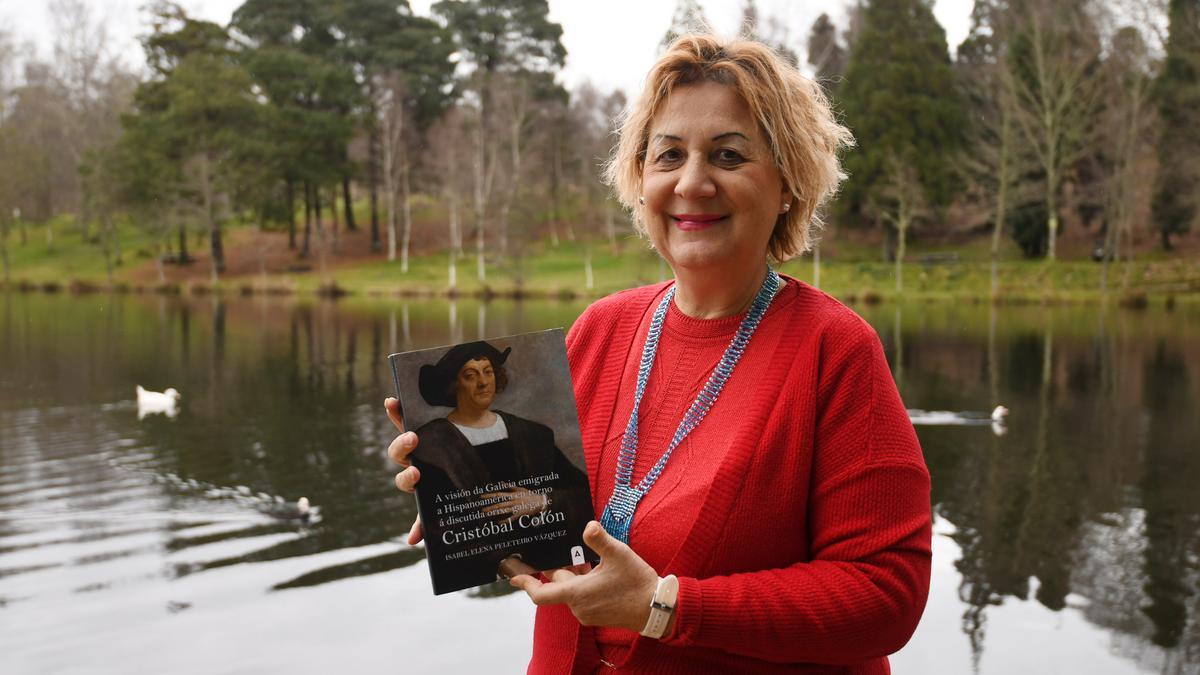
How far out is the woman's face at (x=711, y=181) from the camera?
5.95 feet

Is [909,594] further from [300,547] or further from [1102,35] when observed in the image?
[1102,35]

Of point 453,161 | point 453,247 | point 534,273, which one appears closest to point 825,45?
point 453,161

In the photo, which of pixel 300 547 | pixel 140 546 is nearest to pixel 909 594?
pixel 300 547

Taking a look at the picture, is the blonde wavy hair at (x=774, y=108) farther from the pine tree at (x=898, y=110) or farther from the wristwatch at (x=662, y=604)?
the pine tree at (x=898, y=110)

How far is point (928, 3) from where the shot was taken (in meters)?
41.1

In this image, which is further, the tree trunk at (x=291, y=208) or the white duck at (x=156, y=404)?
the tree trunk at (x=291, y=208)

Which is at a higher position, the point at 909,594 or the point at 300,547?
the point at 909,594

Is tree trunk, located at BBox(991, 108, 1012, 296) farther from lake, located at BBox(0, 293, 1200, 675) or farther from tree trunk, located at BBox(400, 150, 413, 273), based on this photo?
tree trunk, located at BBox(400, 150, 413, 273)

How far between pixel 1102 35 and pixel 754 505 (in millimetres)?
41452

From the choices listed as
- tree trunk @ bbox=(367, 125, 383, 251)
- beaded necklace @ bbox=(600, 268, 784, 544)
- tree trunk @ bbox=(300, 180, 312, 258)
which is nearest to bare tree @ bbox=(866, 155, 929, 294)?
tree trunk @ bbox=(367, 125, 383, 251)

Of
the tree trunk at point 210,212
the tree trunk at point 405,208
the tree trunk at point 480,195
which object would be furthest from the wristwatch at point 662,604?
the tree trunk at point 210,212

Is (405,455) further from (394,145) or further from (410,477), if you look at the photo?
(394,145)

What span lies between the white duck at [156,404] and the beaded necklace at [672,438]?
1408cm

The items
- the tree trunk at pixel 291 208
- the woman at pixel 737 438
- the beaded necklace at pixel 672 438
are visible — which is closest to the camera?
the woman at pixel 737 438
